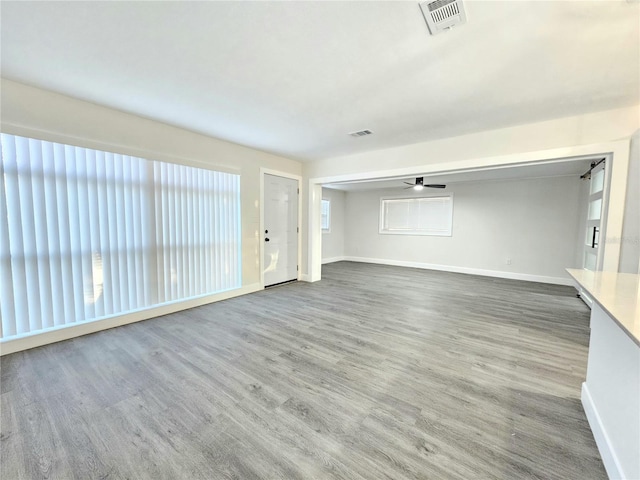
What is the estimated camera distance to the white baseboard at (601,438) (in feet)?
4.09

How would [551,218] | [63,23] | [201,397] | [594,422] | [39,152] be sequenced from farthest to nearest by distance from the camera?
[551,218]
[39,152]
[201,397]
[63,23]
[594,422]

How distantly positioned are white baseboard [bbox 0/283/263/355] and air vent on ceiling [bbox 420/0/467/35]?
13.6 feet

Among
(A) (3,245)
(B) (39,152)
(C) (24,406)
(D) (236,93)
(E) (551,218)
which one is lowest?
(C) (24,406)

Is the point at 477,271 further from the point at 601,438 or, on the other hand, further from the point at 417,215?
the point at 601,438

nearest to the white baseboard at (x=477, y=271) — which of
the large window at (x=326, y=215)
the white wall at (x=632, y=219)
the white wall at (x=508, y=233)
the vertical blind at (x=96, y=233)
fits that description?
the white wall at (x=508, y=233)

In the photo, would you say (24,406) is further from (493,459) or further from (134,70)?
(493,459)

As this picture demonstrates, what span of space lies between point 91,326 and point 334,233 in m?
6.42

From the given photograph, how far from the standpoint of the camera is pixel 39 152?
8.53ft

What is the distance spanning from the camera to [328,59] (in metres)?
2.06

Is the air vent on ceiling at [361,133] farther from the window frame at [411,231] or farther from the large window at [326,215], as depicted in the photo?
the large window at [326,215]

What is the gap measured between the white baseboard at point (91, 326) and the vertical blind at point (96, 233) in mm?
66

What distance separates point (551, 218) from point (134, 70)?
7490mm

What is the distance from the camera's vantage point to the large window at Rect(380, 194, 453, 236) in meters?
6.98

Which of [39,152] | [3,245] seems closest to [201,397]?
[3,245]
